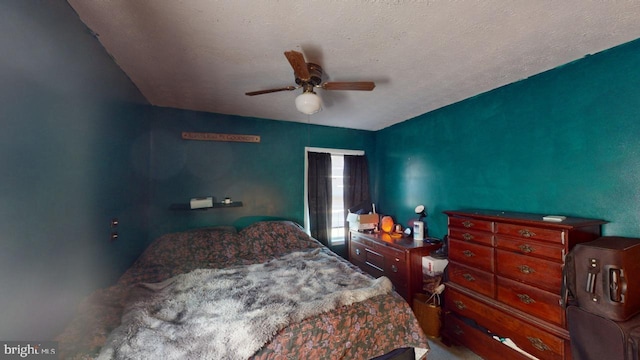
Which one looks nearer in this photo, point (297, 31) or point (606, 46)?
point (297, 31)

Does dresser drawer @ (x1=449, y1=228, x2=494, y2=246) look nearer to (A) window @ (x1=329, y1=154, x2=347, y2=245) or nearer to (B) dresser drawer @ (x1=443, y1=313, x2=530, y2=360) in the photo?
(B) dresser drawer @ (x1=443, y1=313, x2=530, y2=360)

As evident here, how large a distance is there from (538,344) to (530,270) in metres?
0.51

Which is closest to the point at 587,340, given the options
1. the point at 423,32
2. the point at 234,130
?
the point at 423,32

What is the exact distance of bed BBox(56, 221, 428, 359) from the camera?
1.16 m

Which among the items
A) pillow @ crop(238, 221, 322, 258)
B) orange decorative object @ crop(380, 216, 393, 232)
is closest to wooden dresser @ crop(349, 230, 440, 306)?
orange decorative object @ crop(380, 216, 393, 232)

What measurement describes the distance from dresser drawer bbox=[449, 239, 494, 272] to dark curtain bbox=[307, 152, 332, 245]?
5.98ft

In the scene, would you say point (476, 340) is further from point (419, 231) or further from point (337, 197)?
point (337, 197)

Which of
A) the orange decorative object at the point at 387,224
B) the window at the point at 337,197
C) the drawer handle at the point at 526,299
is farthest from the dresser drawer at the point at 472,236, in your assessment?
the window at the point at 337,197

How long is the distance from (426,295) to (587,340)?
48.1 inches

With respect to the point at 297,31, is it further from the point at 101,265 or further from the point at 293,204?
the point at 293,204

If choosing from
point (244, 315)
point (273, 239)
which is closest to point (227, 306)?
point (244, 315)

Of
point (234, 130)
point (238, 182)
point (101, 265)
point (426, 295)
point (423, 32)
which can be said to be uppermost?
point (423, 32)

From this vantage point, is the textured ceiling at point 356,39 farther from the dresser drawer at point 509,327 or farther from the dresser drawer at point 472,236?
the dresser drawer at point 509,327

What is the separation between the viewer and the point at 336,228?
3781 mm
